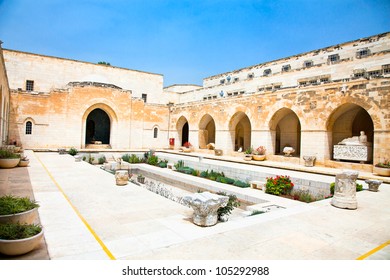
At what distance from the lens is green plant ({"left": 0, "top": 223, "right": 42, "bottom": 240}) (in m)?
3.21

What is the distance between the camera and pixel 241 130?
23.7m

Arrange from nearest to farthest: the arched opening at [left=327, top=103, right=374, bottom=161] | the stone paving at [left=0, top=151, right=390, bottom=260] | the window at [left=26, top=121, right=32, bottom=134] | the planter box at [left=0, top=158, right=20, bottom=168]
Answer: the stone paving at [left=0, top=151, right=390, bottom=260]
the planter box at [left=0, top=158, right=20, bottom=168]
the arched opening at [left=327, top=103, right=374, bottom=161]
the window at [left=26, top=121, right=32, bottom=134]

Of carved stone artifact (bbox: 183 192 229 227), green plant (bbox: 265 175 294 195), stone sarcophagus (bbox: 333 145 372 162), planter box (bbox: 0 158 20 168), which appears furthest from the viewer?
stone sarcophagus (bbox: 333 145 372 162)

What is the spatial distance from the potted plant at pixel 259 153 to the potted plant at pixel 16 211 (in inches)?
549

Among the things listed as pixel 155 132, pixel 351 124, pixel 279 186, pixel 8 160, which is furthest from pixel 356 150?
pixel 155 132

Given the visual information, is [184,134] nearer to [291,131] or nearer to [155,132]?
[155,132]

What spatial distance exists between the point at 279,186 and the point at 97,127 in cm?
2176

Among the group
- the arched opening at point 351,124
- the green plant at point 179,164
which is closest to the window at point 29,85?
the green plant at point 179,164

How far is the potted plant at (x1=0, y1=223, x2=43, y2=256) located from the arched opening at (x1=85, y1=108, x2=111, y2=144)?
23785 mm

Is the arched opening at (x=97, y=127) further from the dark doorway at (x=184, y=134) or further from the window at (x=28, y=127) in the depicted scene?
the dark doorway at (x=184, y=134)

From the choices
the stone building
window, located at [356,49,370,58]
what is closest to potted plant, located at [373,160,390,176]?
the stone building

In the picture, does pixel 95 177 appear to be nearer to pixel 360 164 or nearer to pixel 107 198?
pixel 107 198

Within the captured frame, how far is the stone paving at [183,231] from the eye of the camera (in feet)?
11.5

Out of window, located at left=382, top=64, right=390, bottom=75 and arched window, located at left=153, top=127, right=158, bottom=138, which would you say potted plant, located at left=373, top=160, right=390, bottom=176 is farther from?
arched window, located at left=153, top=127, right=158, bottom=138
